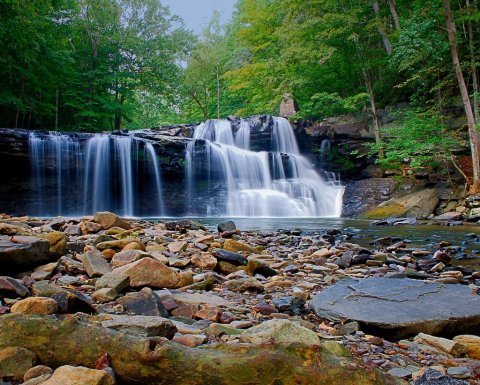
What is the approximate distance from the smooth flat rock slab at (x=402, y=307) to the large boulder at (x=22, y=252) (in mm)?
2516

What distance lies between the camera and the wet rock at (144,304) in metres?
2.42

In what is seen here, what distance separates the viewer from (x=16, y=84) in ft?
66.9

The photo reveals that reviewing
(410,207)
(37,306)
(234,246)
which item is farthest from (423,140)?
(37,306)

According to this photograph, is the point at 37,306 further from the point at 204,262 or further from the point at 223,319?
the point at 204,262

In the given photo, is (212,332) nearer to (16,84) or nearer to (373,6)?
(373,6)

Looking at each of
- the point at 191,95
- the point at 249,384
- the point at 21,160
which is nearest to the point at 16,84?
the point at 21,160

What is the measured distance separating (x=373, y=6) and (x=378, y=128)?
7040 millimetres

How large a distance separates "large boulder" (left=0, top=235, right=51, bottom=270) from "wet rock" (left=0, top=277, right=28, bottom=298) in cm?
67

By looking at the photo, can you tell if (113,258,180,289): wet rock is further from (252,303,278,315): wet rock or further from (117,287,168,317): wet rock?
(252,303,278,315): wet rock

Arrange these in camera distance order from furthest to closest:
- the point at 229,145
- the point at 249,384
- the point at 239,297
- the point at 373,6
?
1. the point at 229,145
2. the point at 373,6
3. the point at 239,297
4. the point at 249,384

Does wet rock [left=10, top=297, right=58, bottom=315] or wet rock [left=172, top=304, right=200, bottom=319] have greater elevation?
wet rock [left=10, top=297, right=58, bottom=315]

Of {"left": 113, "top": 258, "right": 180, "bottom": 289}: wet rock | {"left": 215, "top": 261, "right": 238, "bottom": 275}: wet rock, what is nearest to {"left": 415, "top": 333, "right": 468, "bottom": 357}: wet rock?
{"left": 113, "top": 258, "right": 180, "bottom": 289}: wet rock

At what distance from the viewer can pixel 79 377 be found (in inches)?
49.9

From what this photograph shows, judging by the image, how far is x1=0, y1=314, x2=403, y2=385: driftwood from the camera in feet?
4.64
